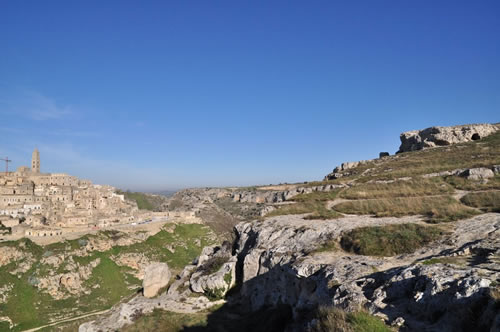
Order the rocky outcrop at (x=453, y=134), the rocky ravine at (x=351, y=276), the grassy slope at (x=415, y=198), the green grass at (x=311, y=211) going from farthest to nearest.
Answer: the rocky outcrop at (x=453, y=134), the green grass at (x=311, y=211), the grassy slope at (x=415, y=198), the rocky ravine at (x=351, y=276)

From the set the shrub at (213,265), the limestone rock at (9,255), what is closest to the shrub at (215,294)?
the shrub at (213,265)

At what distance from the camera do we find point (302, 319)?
9.88 meters

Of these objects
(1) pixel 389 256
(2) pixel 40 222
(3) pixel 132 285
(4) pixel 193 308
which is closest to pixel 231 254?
(4) pixel 193 308

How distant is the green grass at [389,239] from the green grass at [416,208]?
8.15ft

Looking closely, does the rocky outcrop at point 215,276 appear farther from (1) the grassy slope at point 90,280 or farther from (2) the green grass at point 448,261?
(1) the grassy slope at point 90,280

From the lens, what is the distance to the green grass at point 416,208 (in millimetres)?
16594

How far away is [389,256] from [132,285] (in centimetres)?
4435

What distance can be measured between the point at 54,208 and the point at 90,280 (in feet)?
85.4

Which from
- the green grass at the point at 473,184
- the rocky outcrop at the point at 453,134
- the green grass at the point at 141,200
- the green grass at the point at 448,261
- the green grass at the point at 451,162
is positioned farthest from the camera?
the green grass at the point at 141,200

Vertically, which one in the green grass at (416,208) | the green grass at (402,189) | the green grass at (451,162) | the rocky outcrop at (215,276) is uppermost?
the green grass at (451,162)

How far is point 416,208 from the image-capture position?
19.6 meters

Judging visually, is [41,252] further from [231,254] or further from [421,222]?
[421,222]

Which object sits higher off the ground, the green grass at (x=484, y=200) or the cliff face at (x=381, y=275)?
the green grass at (x=484, y=200)

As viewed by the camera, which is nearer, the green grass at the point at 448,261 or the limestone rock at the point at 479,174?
the green grass at the point at 448,261
